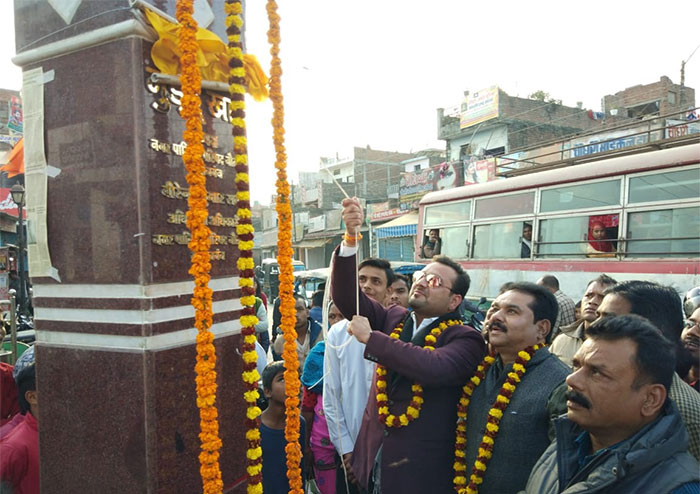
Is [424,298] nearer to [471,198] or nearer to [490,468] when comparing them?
[490,468]

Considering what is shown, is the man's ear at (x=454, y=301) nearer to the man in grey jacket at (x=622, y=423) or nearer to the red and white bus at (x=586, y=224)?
the man in grey jacket at (x=622, y=423)

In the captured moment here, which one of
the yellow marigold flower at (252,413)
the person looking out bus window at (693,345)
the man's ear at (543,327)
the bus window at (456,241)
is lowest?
the yellow marigold flower at (252,413)

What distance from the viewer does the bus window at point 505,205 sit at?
7949 mm

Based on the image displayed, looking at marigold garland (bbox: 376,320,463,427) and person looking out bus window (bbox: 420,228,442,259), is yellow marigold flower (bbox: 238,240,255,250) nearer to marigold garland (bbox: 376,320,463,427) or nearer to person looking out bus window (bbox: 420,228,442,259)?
marigold garland (bbox: 376,320,463,427)

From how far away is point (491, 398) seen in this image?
2.16 meters

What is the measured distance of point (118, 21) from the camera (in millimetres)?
2070

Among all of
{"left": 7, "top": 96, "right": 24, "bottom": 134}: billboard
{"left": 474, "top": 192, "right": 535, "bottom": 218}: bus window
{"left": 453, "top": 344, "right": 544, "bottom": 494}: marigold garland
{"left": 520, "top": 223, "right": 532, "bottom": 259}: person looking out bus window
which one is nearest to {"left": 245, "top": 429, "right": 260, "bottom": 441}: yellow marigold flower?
{"left": 453, "top": 344, "right": 544, "bottom": 494}: marigold garland

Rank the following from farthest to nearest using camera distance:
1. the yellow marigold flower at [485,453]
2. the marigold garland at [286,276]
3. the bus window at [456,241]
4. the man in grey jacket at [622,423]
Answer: the bus window at [456,241] < the marigold garland at [286,276] < the yellow marigold flower at [485,453] < the man in grey jacket at [622,423]

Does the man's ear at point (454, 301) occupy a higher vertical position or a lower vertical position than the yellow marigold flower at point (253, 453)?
higher

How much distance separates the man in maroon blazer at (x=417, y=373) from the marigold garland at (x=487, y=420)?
0.16 feet

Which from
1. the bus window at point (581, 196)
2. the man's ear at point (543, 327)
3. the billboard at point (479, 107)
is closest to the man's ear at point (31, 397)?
the man's ear at point (543, 327)

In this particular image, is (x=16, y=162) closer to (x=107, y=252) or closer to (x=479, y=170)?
(x=107, y=252)

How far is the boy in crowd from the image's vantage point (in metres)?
2.59

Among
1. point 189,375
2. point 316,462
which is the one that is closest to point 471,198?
point 316,462
